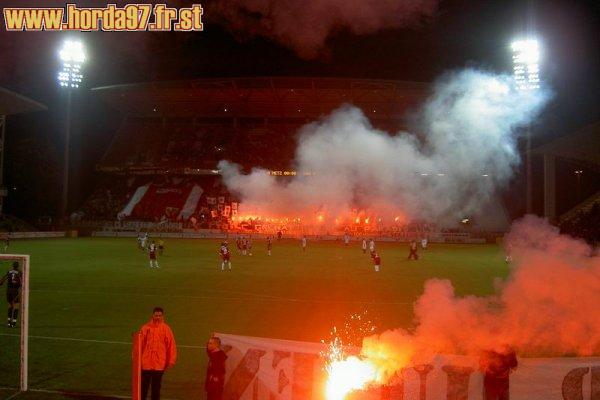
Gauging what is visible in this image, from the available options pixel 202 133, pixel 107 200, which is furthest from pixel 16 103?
pixel 202 133

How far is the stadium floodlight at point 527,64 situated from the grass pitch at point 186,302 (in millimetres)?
12194

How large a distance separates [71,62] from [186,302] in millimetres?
37654

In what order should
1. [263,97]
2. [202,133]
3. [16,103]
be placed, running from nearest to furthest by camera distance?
[16,103] < [263,97] < [202,133]

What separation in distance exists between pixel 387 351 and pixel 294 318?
23.4 ft

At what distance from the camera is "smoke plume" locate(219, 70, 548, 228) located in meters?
32.5

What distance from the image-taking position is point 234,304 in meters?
14.9

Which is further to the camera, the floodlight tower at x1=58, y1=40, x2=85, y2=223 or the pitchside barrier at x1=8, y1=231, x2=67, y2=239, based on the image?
the floodlight tower at x1=58, y1=40, x2=85, y2=223

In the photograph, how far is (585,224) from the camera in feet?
110

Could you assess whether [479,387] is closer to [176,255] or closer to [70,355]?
[70,355]

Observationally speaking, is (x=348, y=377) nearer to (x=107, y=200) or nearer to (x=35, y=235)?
(x=35, y=235)

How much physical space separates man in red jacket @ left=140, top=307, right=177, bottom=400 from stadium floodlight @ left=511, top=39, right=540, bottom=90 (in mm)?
31667

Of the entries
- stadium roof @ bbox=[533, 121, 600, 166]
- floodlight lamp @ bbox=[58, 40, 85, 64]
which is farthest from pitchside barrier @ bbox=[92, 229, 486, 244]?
floodlight lamp @ bbox=[58, 40, 85, 64]

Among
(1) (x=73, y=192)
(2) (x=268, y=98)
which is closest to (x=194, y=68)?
(2) (x=268, y=98)

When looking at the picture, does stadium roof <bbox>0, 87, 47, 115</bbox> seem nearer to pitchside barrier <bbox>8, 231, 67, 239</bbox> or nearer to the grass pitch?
the grass pitch
